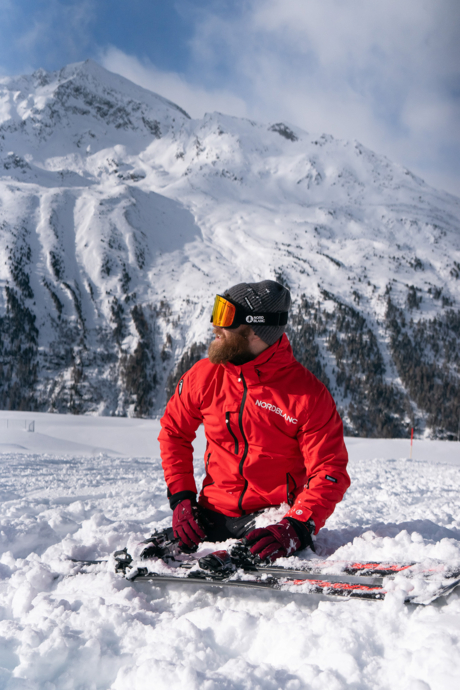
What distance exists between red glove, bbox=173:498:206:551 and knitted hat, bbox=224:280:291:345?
112 cm

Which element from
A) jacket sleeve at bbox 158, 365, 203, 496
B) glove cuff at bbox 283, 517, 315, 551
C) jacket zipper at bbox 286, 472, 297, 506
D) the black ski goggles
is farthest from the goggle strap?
glove cuff at bbox 283, 517, 315, 551

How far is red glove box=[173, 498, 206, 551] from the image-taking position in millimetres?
2379

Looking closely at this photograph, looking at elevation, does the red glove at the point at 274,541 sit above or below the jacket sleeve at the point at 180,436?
below

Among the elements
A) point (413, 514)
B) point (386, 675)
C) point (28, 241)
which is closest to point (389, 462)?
point (413, 514)

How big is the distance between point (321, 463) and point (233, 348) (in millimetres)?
812

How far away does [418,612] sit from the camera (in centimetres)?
166

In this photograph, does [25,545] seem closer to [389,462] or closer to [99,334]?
[389,462]

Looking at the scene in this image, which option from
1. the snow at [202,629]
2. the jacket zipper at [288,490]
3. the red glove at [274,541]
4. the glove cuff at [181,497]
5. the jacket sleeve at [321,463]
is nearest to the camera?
the snow at [202,629]

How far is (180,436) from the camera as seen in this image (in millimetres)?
2826

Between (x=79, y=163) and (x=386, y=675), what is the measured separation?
17283 centimetres

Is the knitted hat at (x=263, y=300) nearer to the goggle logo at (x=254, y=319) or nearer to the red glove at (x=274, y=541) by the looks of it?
the goggle logo at (x=254, y=319)

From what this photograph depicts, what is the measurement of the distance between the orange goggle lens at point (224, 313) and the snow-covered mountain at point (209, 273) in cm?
6996

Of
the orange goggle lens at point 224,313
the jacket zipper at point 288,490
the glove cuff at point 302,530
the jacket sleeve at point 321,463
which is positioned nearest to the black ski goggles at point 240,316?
the orange goggle lens at point 224,313

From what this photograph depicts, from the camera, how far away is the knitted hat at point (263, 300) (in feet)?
7.79
